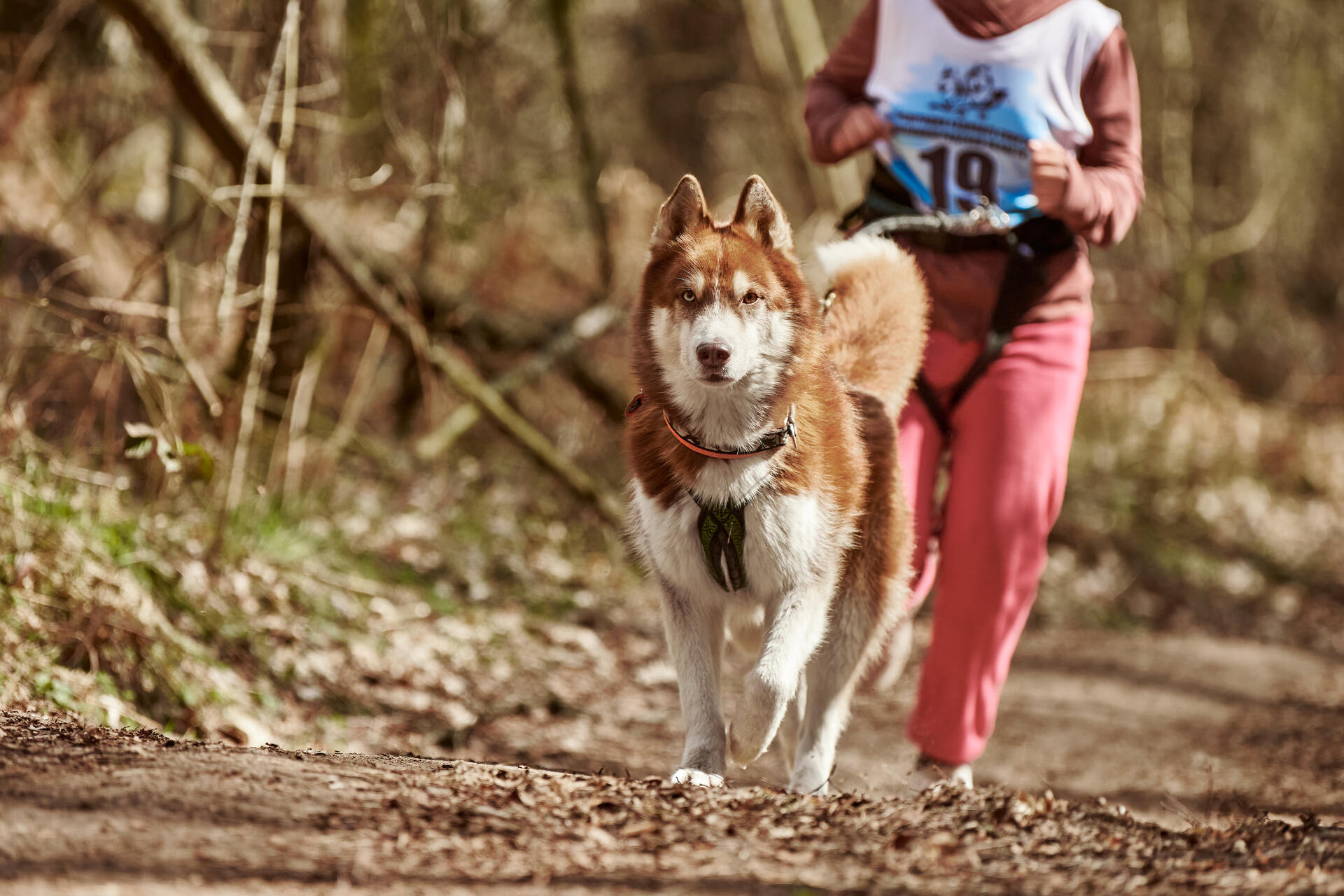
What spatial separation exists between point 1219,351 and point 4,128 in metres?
11.9

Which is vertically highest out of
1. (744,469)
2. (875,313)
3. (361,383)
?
(875,313)

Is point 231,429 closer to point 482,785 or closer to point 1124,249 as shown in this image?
point 482,785

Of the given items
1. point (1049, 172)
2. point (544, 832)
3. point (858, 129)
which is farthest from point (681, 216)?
point (544, 832)

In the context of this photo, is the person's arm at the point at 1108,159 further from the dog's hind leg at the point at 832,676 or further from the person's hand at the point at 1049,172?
the dog's hind leg at the point at 832,676

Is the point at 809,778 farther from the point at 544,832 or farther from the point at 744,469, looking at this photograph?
the point at 544,832

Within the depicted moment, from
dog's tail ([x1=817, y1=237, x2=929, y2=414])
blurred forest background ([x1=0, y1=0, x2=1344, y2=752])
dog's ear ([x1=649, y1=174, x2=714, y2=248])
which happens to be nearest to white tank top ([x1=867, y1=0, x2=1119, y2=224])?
dog's tail ([x1=817, y1=237, x2=929, y2=414])

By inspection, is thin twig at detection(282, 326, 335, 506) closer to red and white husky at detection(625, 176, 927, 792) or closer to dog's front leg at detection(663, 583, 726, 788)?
red and white husky at detection(625, 176, 927, 792)

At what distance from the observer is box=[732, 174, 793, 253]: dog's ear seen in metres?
3.29

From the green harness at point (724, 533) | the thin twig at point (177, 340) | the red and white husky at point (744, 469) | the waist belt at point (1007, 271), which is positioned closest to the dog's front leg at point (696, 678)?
the red and white husky at point (744, 469)

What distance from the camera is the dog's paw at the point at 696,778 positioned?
3.13m

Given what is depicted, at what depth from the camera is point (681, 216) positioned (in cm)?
330

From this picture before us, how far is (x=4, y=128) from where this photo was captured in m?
7.48

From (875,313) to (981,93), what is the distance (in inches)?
31.2

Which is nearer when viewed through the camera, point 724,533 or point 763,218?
point 724,533
